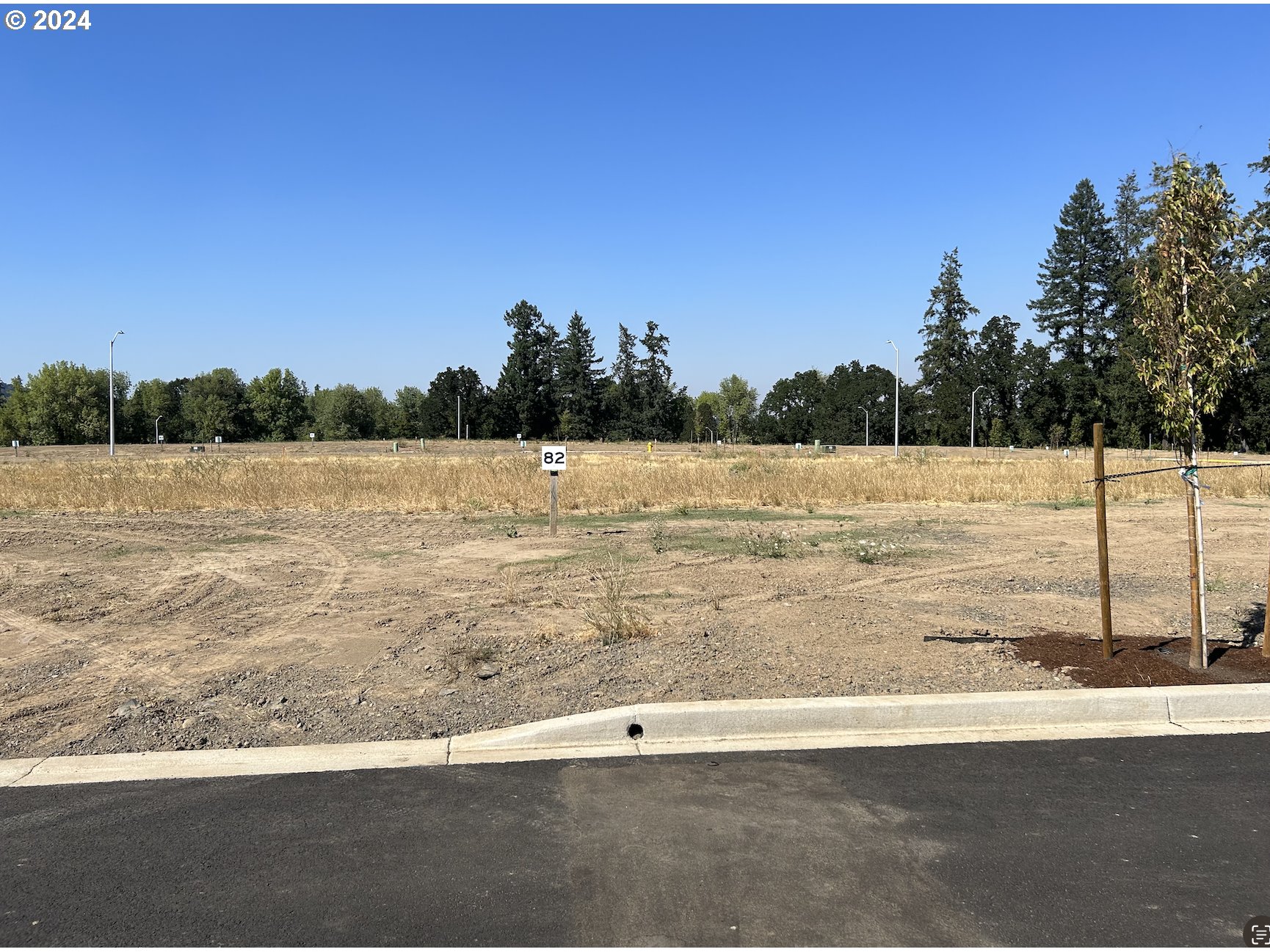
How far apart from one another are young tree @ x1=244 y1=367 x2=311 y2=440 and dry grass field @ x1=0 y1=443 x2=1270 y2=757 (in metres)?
104

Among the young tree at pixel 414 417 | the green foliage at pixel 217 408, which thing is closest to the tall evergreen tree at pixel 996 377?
the young tree at pixel 414 417

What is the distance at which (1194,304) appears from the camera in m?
6.74

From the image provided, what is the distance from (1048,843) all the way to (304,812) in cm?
363

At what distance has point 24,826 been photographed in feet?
14.5

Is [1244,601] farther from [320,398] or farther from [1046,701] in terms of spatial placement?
[320,398]

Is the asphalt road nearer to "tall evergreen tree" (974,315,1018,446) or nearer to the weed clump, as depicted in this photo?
the weed clump

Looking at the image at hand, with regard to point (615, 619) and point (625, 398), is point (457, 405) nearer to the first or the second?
point (625, 398)

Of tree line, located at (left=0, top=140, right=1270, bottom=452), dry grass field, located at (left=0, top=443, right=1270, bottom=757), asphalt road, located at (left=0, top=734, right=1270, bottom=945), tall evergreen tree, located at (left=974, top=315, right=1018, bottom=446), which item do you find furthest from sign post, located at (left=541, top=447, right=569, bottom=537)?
tall evergreen tree, located at (left=974, top=315, right=1018, bottom=446)

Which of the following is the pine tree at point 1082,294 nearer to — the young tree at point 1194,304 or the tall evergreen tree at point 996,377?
the tall evergreen tree at point 996,377

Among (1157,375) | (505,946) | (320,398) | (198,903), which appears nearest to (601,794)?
(505,946)

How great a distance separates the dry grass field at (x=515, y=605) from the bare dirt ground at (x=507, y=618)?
0.13 ft

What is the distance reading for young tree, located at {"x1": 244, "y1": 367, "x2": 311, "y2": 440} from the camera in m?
121

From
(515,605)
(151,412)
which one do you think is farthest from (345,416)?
(515,605)

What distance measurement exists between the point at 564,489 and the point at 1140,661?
60.7 ft
